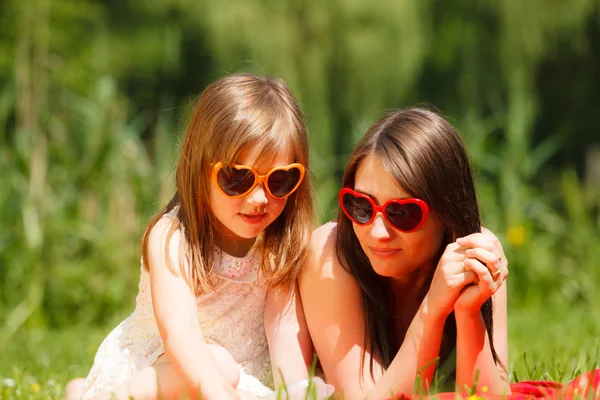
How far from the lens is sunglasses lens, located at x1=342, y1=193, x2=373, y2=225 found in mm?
2381

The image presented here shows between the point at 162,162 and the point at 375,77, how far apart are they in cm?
548

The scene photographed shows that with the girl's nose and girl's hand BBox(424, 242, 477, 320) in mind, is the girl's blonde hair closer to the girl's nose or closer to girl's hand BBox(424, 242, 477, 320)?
the girl's nose

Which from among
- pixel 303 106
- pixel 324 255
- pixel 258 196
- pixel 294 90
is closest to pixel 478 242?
pixel 324 255

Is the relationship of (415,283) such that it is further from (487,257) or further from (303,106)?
(303,106)

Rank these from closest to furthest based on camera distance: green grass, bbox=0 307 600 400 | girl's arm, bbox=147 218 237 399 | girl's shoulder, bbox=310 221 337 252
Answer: girl's arm, bbox=147 218 237 399 → girl's shoulder, bbox=310 221 337 252 → green grass, bbox=0 307 600 400

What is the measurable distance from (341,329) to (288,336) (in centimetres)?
19

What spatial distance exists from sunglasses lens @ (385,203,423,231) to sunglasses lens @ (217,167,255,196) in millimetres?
420

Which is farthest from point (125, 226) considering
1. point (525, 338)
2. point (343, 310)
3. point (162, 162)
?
point (343, 310)

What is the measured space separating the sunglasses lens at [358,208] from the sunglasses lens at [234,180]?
28 cm

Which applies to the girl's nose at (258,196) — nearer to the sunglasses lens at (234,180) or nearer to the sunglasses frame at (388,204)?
the sunglasses lens at (234,180)

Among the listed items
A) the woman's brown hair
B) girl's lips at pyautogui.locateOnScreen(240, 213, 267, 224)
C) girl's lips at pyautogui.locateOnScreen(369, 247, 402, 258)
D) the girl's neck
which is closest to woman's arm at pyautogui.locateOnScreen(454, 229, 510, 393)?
the woman's brown hair

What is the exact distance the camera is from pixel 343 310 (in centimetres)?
250

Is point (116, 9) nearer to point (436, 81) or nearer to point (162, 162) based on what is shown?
point (436, 81)

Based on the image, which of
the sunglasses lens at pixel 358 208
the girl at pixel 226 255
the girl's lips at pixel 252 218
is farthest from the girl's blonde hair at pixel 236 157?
the sunglasses lens at pixel 358 208
